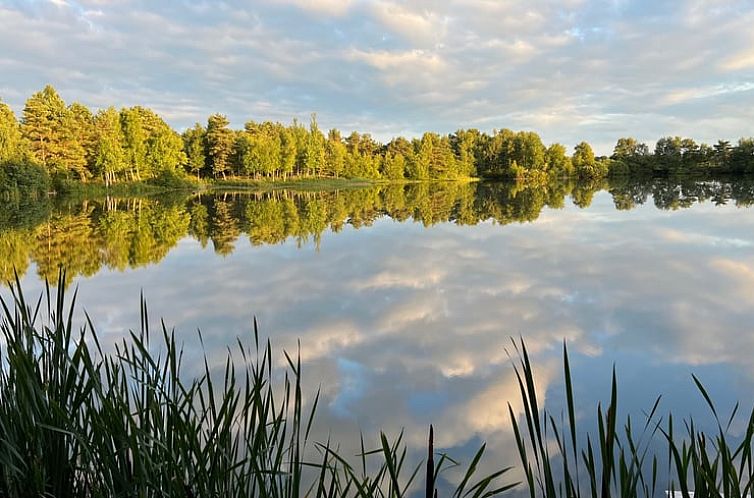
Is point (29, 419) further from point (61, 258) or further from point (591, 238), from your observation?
point (591, 238)

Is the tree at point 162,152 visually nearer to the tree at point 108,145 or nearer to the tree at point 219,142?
the tree at point 108,145

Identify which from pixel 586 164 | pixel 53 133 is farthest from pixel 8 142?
pixel 586 164

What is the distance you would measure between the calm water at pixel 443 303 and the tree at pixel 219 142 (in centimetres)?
2532

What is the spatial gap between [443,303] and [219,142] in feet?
112

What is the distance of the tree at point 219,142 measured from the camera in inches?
1459

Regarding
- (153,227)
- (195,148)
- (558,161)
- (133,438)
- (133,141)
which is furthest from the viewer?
(558,161)

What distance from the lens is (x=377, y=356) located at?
4305 millimetres

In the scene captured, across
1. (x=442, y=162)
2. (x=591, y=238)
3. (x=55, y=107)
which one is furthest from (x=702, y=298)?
(x=442, y=162)

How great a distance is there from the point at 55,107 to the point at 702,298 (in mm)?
28845

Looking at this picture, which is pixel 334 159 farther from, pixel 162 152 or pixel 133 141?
pixel 133 141

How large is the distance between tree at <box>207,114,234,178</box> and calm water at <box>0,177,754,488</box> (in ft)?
83.1

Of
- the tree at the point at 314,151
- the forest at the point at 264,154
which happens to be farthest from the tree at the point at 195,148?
the tree at the point at 314,151

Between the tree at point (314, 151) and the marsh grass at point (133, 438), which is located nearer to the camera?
the marsh grass at point (133, 438)

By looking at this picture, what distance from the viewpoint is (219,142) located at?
121ft
